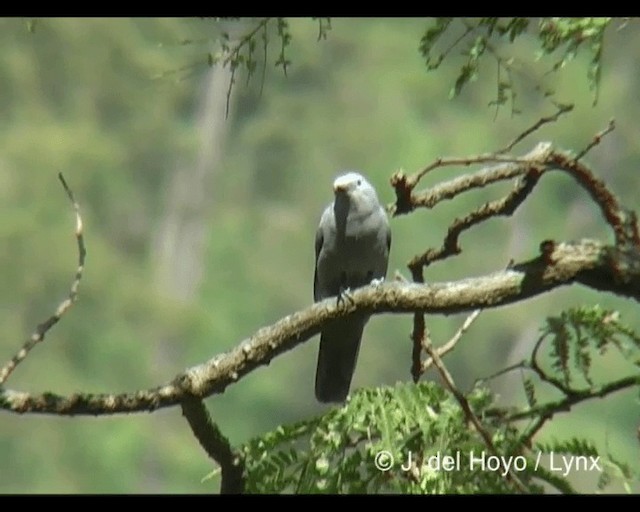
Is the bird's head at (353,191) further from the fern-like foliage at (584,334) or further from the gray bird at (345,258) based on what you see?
the fern-like foliage at (584,334)

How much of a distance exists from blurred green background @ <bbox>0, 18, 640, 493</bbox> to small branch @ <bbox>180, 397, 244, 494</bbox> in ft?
2.75

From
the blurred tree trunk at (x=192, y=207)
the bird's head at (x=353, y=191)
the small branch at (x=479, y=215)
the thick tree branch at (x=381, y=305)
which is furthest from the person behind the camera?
the blurred tree trunk at (x=192, y=207)

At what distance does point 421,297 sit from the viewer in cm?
150

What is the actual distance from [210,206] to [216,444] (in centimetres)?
137

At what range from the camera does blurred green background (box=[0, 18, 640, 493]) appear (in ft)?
8.43

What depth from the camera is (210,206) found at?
288cm

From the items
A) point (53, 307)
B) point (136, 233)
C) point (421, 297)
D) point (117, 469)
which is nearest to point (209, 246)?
point (136, 233)

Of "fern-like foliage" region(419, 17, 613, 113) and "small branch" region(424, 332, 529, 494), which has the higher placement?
"fern-like foliage" region(419, 17, 613, 113)

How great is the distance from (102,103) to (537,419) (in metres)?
1.90

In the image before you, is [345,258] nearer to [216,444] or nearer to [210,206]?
[216,444]

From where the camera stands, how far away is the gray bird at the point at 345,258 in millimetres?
1975

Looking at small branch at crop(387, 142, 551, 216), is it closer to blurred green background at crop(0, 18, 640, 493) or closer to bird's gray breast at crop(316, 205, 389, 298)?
bird's gray breast at crop(316, 205, 389, 298)

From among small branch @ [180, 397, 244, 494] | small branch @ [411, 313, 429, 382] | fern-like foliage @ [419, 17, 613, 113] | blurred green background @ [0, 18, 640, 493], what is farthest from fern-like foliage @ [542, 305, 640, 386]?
blurred green background @ [0, 18, 640, 493]

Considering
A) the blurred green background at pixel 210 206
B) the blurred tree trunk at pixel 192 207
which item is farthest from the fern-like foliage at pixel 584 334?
the blurred tree trunk at pixel 192 207
